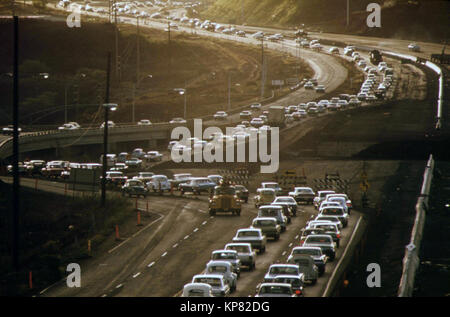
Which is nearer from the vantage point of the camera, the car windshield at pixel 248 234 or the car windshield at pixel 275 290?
the car windshield at pixel 275 290

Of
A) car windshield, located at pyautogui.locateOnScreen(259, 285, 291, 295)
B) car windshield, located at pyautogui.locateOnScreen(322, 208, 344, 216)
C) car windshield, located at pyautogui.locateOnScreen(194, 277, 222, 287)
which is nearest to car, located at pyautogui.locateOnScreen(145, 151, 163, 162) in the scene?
car windshield, located at pyautogui.locateOnScreen(322, 208, 344, 216)

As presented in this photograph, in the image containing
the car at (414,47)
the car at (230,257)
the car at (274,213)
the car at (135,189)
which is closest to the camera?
the car at (230,257)

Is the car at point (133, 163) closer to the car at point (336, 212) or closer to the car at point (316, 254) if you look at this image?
the car at point (336, 212)

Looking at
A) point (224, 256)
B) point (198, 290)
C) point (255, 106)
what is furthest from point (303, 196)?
point (255, 106)

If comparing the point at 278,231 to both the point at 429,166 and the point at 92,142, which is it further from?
the point at 92,142

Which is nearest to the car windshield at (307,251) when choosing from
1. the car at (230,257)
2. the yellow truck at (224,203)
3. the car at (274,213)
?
the car at (230,257)

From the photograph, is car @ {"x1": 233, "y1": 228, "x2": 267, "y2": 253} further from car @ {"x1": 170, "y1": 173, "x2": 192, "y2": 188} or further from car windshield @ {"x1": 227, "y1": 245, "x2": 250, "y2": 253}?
car @ {"x1": 170, "y1": 173, "x2": 192, "y2": 188}

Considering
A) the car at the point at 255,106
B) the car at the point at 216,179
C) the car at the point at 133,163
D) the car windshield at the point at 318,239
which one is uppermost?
the car at the point at 255,106
